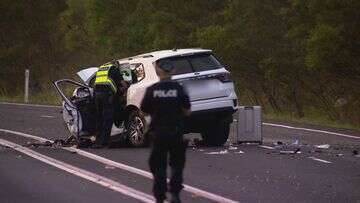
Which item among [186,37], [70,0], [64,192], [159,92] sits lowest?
[64,192]

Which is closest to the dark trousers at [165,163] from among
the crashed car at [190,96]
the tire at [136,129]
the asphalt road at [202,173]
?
the asphalt road at [202,173]

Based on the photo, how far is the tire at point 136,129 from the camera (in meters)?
15.2

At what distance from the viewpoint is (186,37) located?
111 feet

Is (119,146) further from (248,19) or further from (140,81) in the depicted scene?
(248,19)

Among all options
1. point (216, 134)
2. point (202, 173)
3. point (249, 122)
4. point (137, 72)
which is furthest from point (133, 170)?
point (249, 122)

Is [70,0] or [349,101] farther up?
[70,0]

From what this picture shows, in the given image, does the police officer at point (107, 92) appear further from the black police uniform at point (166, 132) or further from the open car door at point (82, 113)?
the black police uniform at point (166, 132)

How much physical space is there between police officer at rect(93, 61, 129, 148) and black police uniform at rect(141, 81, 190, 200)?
6318 mm

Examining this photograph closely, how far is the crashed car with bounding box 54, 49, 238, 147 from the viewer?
14.9m

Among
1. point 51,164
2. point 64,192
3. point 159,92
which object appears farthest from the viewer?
point 51,164

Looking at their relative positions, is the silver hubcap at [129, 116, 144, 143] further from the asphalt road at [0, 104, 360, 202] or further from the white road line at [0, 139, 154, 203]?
the white road line at [0, 139, 154, 203]

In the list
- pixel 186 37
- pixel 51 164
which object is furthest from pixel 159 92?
pixel 186 37

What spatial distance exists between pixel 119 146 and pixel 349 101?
15.2 metres

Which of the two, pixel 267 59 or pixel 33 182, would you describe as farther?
pixel 267 59
